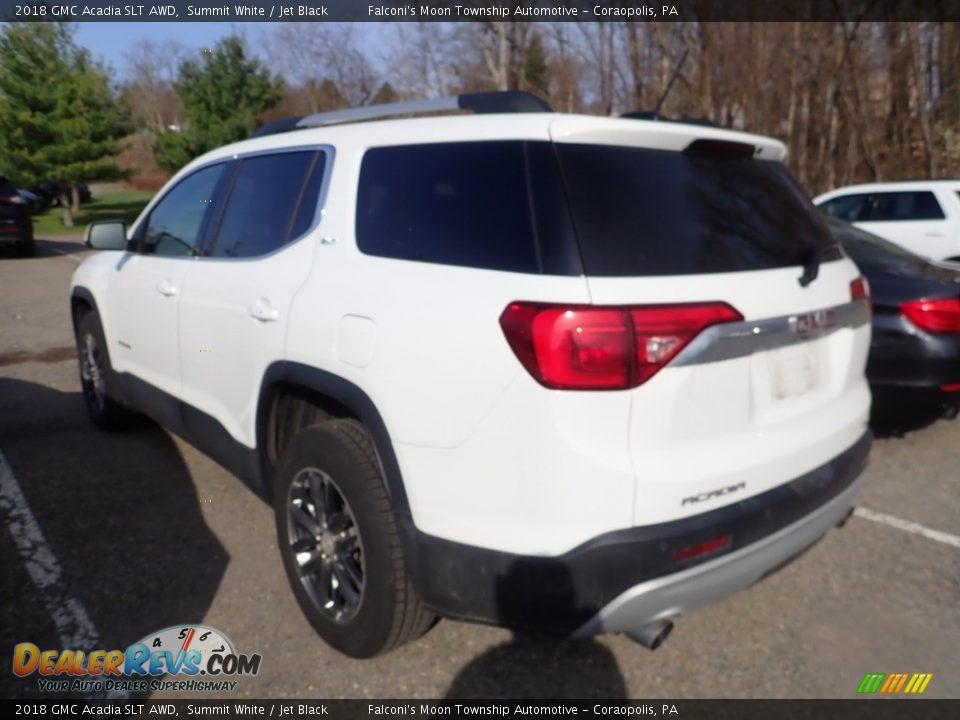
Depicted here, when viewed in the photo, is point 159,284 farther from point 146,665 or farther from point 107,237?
point 146,665

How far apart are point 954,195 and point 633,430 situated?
8914mm

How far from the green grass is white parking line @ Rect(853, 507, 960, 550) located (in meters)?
26.8

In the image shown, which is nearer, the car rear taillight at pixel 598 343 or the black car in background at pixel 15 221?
the car rear taillight at pixel 598 343

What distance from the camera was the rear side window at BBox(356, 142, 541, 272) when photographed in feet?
7.13

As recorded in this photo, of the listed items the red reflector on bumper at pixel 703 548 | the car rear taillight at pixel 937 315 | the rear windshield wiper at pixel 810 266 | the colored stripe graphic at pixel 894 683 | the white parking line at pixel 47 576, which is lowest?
the colored stripe graphic at pixel 894 683

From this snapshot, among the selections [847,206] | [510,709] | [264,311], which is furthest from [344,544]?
[847,206]

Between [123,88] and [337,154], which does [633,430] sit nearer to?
[337,154]

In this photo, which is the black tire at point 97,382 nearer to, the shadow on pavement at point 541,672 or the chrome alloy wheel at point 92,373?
the chrome alloy wheel at point 92,373

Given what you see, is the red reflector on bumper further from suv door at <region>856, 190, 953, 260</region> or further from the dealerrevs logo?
suv door at <region>856, 190, 953, 260</region>

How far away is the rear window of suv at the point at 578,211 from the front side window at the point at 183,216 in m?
1.39

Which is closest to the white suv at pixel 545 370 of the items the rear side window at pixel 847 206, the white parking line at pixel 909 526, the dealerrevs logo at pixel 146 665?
the dealerrevs logo at pixel 146 665

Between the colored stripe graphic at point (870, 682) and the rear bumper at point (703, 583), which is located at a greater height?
the rear bumper at point (703, 583)

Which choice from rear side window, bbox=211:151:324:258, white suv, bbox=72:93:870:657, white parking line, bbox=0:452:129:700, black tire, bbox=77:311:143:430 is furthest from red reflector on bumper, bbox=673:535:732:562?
black tire, bbox=77:311:143:430

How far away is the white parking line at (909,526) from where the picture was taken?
11.7 ft
